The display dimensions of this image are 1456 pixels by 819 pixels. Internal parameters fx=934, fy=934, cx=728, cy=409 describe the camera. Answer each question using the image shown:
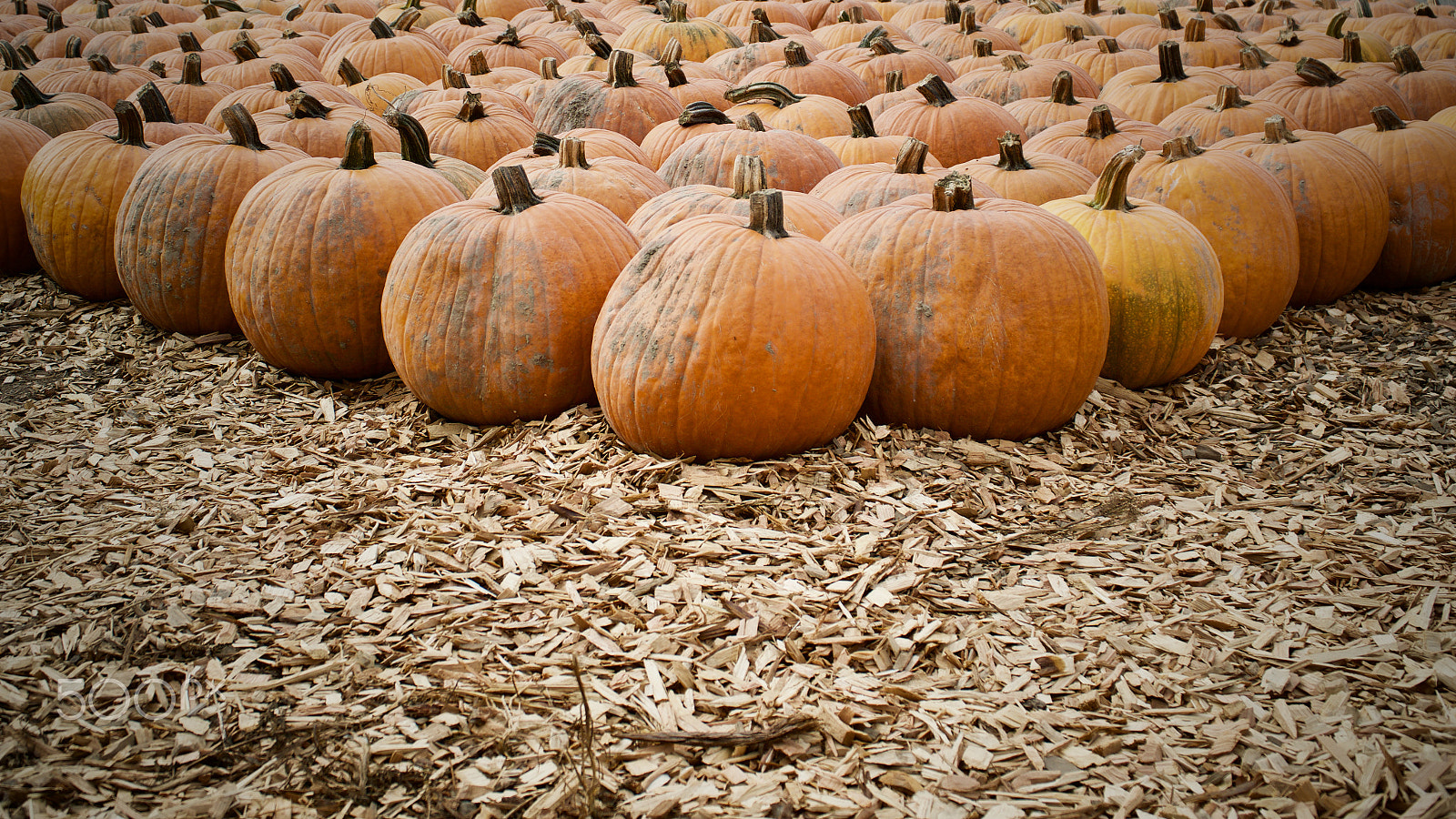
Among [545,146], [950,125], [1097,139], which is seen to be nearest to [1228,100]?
[1097,139]

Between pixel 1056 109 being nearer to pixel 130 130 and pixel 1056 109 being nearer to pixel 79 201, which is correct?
pixel 130 130

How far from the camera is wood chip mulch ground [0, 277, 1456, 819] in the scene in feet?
6.51

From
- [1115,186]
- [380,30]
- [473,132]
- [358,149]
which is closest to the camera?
[1115,186]

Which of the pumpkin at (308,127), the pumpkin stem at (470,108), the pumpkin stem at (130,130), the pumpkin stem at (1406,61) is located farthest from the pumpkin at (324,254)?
the pumpkin stem at (1406,61)

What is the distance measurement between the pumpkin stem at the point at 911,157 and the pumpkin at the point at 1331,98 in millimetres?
3418

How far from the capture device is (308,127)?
5.09m

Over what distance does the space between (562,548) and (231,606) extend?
0.89 meters

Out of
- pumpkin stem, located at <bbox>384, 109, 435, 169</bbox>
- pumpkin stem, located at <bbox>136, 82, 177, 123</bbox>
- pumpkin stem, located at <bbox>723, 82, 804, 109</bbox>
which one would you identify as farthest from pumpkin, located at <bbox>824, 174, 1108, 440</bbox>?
pumpkin stem, located at <bbox>136, 82, 177, 123</bbox>

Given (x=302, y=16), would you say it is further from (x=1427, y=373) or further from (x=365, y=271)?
(x=1427, y=373)

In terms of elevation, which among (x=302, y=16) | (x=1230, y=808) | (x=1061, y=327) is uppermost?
(x=302, y=16)

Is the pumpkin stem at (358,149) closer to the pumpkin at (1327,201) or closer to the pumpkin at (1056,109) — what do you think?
the pumpkin at (1056,109)

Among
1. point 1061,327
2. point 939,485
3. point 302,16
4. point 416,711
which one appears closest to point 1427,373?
point 1061,327

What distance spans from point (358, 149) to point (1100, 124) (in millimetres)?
3844

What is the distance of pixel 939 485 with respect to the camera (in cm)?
315
